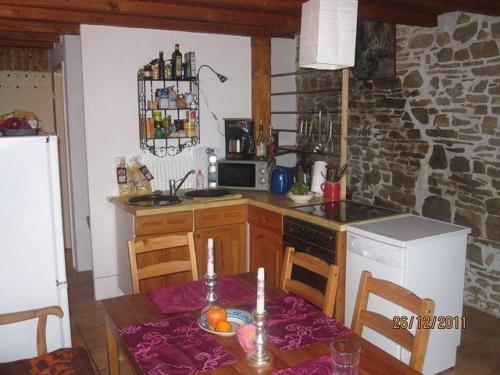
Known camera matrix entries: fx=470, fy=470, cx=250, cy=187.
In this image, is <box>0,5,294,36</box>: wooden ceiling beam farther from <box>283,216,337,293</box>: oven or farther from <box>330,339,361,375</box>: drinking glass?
<box>330,339,361,375</box>: drinking glass

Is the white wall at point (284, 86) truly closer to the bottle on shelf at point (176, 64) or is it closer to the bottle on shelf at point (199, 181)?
the bottle on shelf at point (199, 181)

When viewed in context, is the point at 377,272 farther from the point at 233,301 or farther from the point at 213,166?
the point at 213,166

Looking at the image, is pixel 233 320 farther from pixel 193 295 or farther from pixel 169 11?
pixel 169 11

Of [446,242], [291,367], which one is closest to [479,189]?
[446,242]

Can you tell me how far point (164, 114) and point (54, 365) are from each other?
2573 millimetres

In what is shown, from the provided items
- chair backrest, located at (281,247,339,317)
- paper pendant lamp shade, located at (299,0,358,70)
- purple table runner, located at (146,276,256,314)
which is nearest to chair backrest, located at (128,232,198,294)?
purple table runner, located at (146,276,256,314)

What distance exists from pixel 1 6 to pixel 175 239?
222cm

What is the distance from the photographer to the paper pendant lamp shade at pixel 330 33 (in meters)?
2.09

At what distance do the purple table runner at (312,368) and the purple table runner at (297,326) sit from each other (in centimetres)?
11

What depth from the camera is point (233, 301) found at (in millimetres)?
2012

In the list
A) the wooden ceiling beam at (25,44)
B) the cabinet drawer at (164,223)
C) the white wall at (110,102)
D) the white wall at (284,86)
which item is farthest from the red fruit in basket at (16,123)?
the white wall at (284,86)

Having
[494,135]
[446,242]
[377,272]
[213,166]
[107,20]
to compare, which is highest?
[107,20]

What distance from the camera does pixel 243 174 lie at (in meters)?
4.08

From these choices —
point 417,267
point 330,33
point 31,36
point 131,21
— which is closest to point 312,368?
point 417,267
